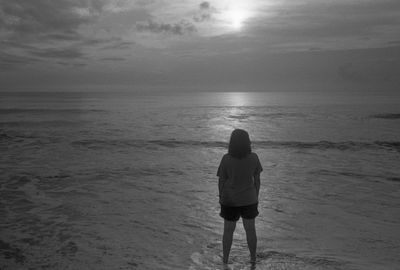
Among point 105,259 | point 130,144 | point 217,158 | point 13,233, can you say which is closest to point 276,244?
point 105,259

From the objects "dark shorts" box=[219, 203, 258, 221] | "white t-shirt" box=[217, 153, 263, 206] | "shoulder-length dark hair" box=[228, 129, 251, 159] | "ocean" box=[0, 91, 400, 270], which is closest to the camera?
"shoulder-length dark hair" box=[228, 129, 251, 159]

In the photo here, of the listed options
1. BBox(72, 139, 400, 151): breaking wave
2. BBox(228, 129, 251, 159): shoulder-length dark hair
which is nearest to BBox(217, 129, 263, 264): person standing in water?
BBox(228, 129, 251, 159): shoulder-length dark hair

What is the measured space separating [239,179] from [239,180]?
0.05 ft

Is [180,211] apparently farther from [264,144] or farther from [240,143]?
[264,144]

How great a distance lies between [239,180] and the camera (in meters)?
4.91

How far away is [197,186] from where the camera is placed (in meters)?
10.6

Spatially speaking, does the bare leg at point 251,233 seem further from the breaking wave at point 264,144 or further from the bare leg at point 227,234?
the breaking wave at point 264,144

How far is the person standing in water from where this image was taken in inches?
189

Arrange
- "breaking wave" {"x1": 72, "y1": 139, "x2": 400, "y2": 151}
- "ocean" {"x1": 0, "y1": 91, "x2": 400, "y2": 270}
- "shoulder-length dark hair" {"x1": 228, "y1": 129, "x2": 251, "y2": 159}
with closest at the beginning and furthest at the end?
"shoulder-length dark hair" {"x1": 228, "y1": 129, "x2": 251, "y2": 159}, "ocean" {"x1": 0, "y1": 91, "x2": 400, "y2": 270}, "breaking wave" {"x1": 72, "y1": 139, "x2": 400, "y2": 151}

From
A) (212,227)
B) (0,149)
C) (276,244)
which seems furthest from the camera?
(0,149)

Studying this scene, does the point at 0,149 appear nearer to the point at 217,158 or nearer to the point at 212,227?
the point at 217,158

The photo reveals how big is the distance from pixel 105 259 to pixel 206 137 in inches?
717

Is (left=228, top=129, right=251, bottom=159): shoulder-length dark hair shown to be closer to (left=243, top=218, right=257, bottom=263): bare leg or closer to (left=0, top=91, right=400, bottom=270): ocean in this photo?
(left=243, top=218, right=257, bottom=263): bare leg

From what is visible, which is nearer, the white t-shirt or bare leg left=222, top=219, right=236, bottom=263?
the white t-shirt
